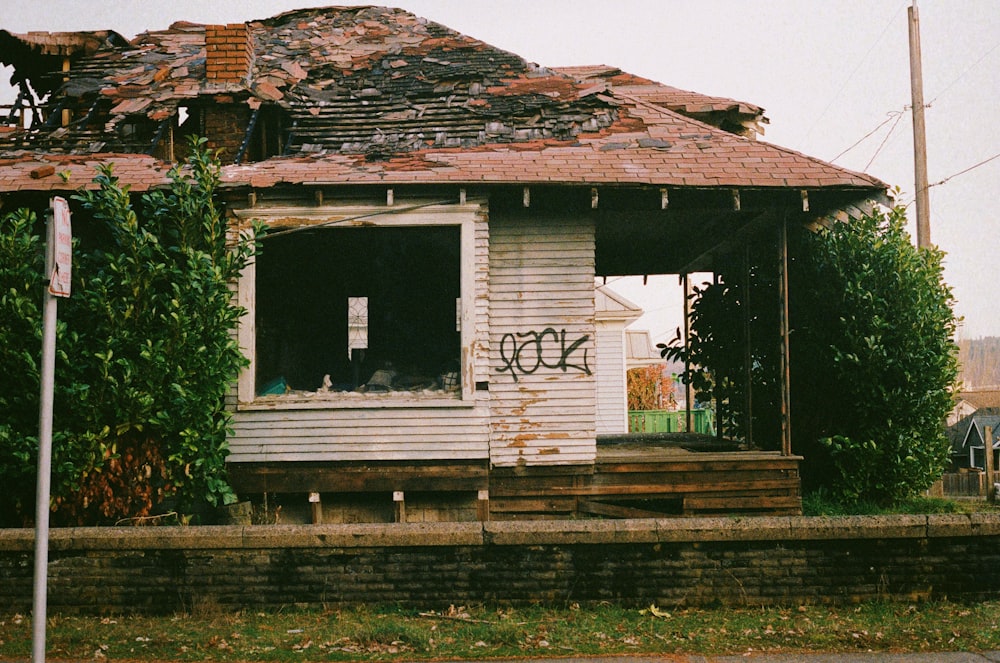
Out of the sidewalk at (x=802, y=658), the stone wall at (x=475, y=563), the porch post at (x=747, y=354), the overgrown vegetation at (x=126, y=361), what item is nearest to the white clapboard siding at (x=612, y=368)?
the porch post at (x=747, y=354)

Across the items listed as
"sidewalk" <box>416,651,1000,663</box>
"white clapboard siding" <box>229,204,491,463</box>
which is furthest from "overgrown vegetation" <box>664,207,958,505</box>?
"sidewalk" <box>416,651,1000,663</box>

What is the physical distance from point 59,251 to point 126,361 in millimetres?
3585

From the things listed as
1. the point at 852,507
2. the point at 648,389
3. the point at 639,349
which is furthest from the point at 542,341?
the point at 639,349

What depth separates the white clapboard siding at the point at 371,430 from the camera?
9430mm

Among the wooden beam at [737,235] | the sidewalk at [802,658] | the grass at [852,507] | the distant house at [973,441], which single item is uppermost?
the wooden beam at [737,235]

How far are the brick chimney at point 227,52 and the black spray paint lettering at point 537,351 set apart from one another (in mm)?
5241

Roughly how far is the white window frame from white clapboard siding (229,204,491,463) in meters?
0.02

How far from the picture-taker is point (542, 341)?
980 cm

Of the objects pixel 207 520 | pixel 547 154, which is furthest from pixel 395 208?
pixel 207 520

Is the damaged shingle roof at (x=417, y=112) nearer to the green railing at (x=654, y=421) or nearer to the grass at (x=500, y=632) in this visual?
the grass at (x=500, y=632)

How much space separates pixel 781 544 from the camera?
21.2ft

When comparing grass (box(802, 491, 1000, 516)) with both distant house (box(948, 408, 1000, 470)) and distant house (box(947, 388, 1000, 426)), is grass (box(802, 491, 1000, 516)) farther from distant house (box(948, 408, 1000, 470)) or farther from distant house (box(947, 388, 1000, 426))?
distant house (box(947, 388, 1000, 426))

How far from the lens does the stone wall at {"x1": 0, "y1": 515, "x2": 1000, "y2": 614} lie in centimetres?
642

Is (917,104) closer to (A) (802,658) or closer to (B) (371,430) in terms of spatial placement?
(B) (371,430)
